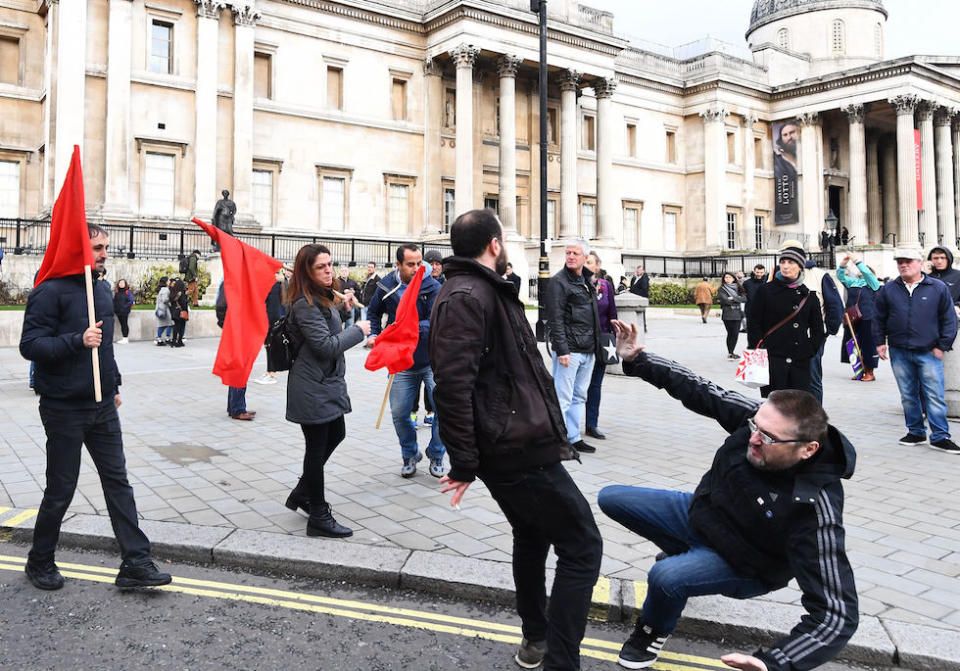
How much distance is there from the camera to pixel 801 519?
289 centimetres

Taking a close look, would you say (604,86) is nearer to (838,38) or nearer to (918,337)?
(838,38)

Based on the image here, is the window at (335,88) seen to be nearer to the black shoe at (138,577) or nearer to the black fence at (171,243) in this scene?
the black fence at (171,243)

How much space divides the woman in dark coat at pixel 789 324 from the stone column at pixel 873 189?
161 feet

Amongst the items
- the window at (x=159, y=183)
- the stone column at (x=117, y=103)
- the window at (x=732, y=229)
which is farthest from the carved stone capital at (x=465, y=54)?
the window at (x=732, y=229)

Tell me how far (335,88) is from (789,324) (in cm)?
2876

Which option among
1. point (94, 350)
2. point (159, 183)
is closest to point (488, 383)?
point (94, 350)

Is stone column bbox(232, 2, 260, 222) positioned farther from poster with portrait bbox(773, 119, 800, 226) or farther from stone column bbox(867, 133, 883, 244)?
stone column bbox(867, 133, 883, 244)

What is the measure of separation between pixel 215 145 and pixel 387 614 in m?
27.6

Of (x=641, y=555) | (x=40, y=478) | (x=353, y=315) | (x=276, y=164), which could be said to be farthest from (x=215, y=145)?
(x=641, y=555)

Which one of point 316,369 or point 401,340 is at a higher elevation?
point 401,340

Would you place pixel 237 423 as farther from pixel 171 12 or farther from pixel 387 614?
pixel 171 12

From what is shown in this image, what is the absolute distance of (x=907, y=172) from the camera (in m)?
43.3

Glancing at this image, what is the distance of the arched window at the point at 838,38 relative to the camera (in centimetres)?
5091

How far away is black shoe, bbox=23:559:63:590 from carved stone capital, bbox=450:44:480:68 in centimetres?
3031
